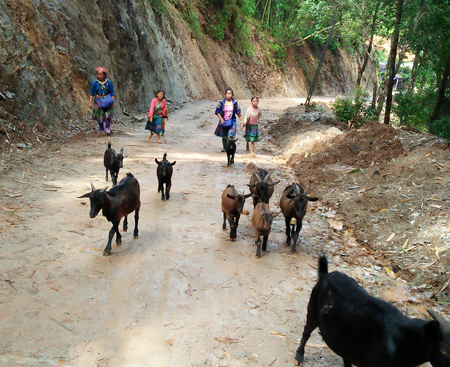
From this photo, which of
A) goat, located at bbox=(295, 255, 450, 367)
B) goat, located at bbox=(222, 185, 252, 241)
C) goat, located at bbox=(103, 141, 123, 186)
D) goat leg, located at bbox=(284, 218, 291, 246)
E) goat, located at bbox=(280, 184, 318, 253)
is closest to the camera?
goat, located at bbox=(295, 255, 450, 367)

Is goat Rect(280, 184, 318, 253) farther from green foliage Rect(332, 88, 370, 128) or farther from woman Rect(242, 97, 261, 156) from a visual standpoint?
green foliage Rect(332, 88, 370, 128)

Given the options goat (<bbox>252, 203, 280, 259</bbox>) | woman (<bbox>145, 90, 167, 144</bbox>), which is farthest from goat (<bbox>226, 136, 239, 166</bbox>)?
goat (<bbox>252, 203, 280, 259</bbox>)

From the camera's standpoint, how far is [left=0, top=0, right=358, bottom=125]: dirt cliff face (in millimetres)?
12023

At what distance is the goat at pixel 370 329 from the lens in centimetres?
276

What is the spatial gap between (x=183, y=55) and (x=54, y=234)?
2660 cm

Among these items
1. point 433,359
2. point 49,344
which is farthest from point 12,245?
point 433,359

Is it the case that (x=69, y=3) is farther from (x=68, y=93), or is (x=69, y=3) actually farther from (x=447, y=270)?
(x=447, y=270)

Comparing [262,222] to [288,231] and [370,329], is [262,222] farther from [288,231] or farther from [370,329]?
[370,329]

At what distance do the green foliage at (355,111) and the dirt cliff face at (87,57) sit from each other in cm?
1082

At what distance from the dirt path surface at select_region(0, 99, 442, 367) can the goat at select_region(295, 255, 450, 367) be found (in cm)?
81

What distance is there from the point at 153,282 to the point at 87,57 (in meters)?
14.5

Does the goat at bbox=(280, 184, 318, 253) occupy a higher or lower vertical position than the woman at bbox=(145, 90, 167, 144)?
lower

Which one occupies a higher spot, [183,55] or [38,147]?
[183,55]

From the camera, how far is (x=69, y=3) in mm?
16406
